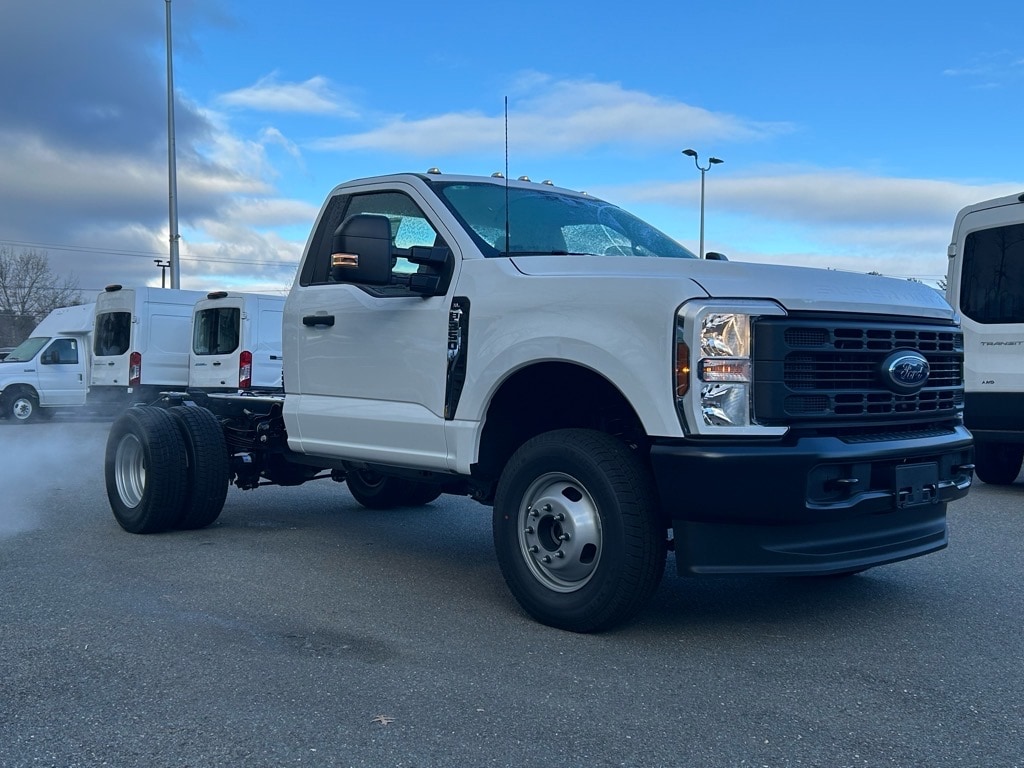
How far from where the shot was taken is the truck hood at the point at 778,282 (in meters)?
4.25

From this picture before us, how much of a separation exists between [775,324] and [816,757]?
170cm

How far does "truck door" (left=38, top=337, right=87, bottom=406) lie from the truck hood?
66.7 ft

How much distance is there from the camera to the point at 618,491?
14.1 ft

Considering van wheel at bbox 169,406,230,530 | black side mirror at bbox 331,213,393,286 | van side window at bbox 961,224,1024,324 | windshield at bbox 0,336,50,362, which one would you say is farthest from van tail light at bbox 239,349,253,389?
black side mirror at bbox 331,213,393,286

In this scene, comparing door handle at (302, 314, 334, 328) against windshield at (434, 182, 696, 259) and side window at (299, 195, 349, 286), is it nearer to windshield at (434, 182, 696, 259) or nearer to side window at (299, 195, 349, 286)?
side window at (299, 195, 349, 286)

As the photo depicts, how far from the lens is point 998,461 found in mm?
10031

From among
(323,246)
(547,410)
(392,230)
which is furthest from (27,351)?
(547,410)

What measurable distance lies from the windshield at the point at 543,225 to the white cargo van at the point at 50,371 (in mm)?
18838

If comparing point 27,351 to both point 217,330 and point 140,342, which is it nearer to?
point 140,342

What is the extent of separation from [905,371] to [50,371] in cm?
2174

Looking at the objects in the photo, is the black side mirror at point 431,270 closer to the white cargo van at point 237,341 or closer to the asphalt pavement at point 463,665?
the asphalt pavement at point 463,665

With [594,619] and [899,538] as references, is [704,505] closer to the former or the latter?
[594,619]

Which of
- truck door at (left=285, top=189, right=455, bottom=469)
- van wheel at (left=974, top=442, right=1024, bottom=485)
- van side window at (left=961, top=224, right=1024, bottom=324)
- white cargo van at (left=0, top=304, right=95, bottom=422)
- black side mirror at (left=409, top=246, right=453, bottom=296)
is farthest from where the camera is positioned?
white cargo van at (left=0, top=304, right=95, bottom=422)

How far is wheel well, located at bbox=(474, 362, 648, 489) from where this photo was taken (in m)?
4.85
